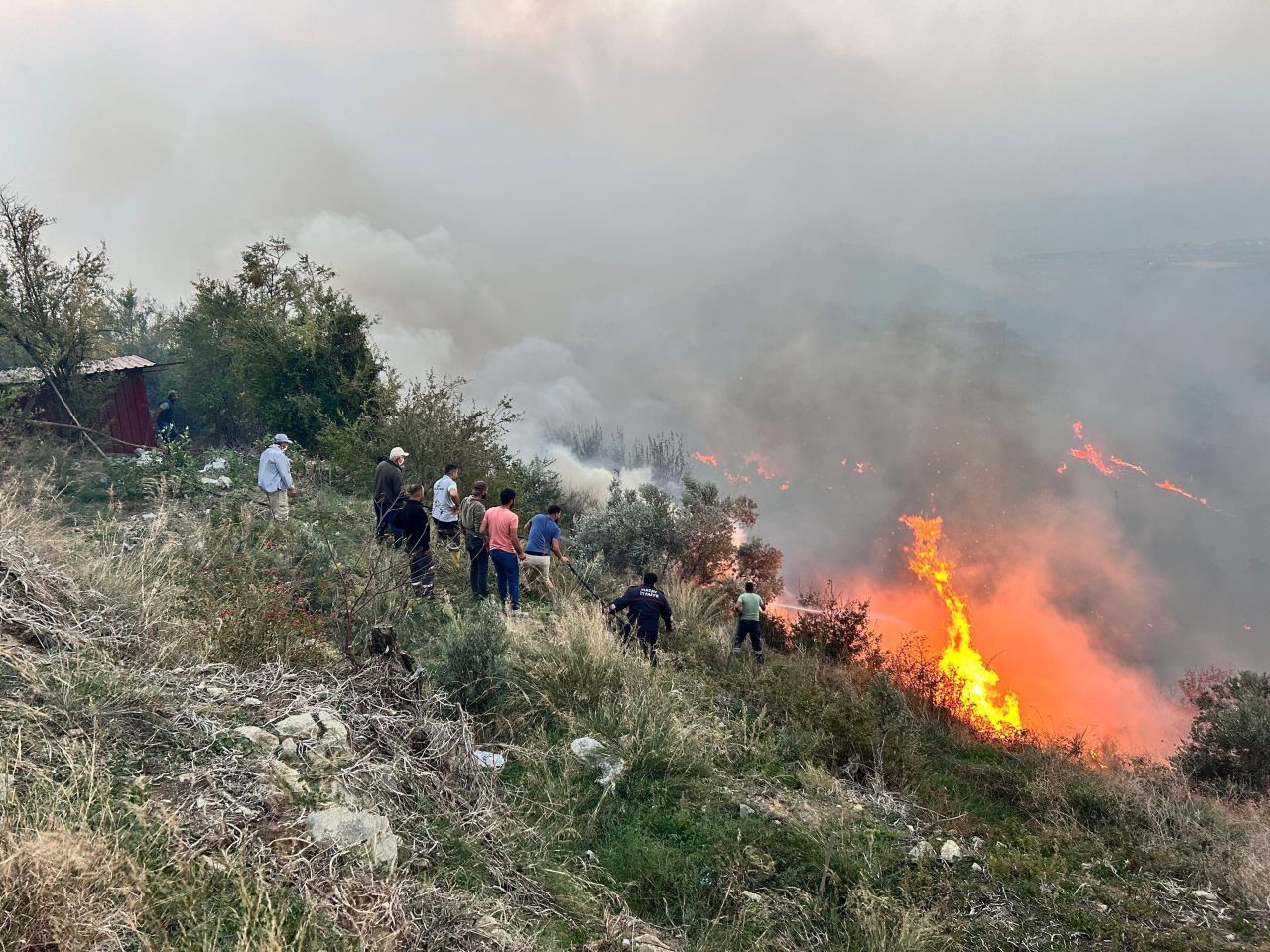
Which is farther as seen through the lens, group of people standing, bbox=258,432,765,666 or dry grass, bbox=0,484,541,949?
group of people standing, bbox=258,432,765,666

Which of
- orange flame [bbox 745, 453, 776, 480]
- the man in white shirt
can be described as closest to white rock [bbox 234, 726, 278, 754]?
the man in white shirt

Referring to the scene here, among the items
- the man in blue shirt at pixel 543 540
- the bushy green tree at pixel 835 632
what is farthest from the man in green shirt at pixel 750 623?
the man in blue shirt at pixel 543 540

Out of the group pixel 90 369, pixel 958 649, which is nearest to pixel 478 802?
pixel 90 369

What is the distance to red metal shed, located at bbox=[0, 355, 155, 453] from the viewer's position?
14.3m

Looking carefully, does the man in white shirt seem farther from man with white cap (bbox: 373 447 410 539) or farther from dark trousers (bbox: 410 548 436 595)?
dark trousers (bbox: 410 548 436 595)

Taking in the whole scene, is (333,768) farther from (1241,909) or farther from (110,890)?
(1241,909)

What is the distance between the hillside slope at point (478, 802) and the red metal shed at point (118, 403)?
896 cm

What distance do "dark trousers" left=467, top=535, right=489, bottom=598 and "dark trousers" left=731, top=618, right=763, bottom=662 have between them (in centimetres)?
425

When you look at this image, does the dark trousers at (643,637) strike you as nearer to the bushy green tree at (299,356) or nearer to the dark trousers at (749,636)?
the dark trousers at (749,636)

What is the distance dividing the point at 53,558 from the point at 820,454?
157800mm

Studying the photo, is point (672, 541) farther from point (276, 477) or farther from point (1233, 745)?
point (1233, 745)

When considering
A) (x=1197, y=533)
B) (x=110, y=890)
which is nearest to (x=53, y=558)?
(x=110, y=890)

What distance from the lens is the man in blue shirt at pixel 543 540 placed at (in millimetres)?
9656

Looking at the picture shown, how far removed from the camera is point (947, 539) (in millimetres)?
101250
